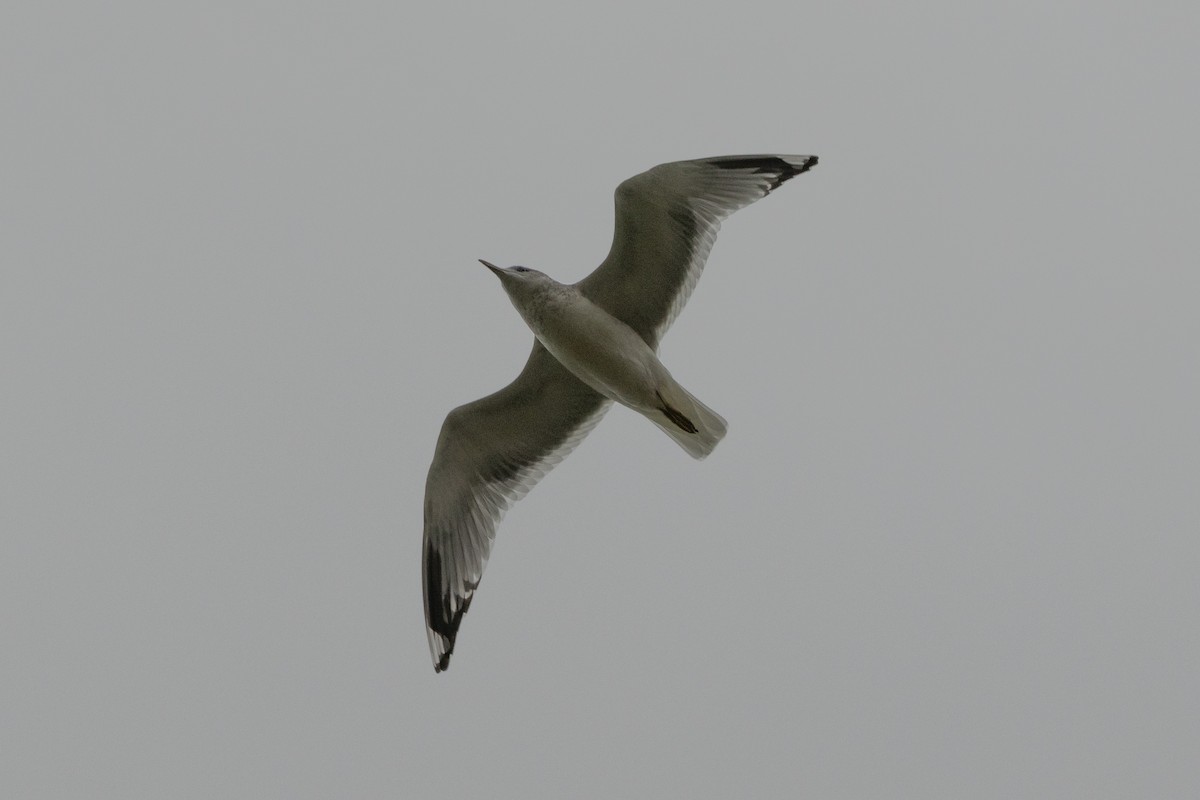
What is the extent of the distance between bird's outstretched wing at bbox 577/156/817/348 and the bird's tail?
20.5 inches

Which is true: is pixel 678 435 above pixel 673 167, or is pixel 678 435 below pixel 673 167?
below

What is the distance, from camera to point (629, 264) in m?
8.59

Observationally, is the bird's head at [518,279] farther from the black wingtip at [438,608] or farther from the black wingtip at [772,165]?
the black wingtip at [438,608]

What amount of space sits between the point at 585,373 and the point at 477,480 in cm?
122

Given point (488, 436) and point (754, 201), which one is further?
point (488, 436)

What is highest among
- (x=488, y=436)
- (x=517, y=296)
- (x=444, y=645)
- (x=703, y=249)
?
(x=703, y=249)

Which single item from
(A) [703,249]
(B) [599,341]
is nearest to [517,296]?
(B) [599,341]

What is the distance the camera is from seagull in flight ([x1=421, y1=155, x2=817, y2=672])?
828 cm

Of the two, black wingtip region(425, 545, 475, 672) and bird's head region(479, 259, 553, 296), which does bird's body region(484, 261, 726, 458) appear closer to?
bird's head region(479, 259, 553, 296)

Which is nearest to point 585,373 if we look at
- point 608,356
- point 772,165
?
point 608,356

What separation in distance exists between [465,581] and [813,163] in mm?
3455

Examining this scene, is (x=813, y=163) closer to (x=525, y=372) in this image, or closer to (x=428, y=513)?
(x=525, y=372)

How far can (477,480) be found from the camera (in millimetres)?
9195

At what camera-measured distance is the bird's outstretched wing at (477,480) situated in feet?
29.9
